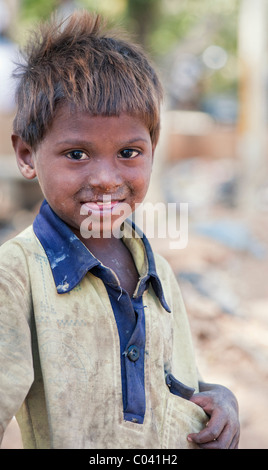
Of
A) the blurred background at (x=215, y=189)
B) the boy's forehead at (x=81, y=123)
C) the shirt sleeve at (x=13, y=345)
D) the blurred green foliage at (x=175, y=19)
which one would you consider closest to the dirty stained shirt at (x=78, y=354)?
the shirt sleeve at (x=13, y=345)

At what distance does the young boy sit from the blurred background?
0.80ft

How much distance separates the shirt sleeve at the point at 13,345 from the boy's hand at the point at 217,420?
0.51 metres

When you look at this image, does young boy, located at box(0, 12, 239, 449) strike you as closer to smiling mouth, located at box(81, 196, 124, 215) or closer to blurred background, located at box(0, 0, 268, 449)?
smiling mouth, located at box(81, 196, 124, 215)

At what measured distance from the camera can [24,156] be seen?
1.46 meters

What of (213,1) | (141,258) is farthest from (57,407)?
(213,1)

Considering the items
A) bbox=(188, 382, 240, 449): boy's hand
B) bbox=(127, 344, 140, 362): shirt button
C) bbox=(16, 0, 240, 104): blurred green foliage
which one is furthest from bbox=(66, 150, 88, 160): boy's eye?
bbox=(16, 0, 240, 104): blurred green foliage

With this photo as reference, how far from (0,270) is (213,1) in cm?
1316

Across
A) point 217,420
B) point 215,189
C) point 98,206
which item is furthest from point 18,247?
point 215,189

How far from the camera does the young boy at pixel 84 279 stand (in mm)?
1254

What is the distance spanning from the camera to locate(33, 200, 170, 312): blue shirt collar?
1314 mm

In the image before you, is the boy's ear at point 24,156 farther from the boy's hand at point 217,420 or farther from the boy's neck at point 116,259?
the boy's hand at point 217,420

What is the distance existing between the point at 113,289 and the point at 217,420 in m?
0.47
